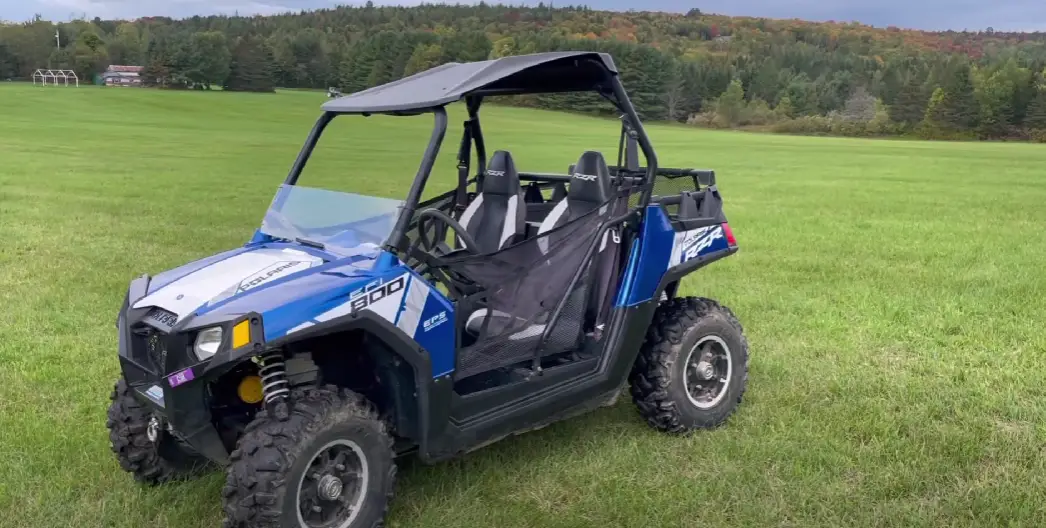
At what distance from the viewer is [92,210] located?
43.7 ft

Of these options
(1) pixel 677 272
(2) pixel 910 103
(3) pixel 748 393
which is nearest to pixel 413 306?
(1) pixel 677 272

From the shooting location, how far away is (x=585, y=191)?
489cm

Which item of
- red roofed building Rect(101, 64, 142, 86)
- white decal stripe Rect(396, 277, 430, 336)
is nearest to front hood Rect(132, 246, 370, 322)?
white decal stripe Rect(396, 277, 430, 336)

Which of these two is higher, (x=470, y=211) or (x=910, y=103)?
(x=470, y=211)

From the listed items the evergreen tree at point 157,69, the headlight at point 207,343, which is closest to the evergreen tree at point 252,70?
the evergreen tree at point 157,69

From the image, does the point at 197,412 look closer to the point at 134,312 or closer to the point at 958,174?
the point at 134,312

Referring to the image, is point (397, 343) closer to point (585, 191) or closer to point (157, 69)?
point (585, 191)

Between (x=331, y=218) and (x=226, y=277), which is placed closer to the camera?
(x=226, y=277)

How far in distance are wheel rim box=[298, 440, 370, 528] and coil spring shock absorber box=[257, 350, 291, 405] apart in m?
0.31

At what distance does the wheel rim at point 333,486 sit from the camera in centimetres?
349

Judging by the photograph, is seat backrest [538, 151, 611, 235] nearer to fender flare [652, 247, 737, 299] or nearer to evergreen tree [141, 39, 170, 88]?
fender flare [652, 247, 737, 299]

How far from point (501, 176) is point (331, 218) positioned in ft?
3.85

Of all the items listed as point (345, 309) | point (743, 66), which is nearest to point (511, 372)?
point (345, 309)

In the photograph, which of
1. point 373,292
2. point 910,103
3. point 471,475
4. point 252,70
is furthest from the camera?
point 910,103
